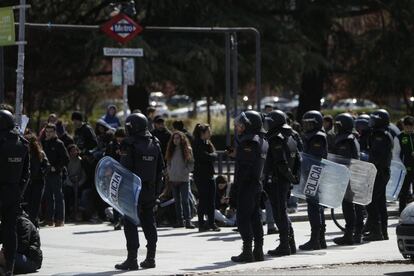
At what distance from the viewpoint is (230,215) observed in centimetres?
2084

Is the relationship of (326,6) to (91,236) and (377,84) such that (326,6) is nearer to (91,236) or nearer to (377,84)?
(377,84)

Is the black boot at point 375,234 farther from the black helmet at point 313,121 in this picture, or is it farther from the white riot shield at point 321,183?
the black helmet at point 313,121

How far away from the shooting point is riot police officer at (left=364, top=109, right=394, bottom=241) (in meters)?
17.7

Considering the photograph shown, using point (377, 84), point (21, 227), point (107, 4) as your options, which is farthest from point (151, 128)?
point (377, 84)

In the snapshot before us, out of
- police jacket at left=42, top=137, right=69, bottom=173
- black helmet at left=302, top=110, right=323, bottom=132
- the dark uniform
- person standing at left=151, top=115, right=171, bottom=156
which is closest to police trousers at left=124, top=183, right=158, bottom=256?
black helmet at left=302, top=110, right=323, bottom=132

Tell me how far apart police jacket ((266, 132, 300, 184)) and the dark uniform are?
5553mm

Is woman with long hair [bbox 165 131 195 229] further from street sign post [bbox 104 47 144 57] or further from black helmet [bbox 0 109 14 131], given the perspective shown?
black helmet [bbox 0 109 14 131]

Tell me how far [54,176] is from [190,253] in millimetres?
4918

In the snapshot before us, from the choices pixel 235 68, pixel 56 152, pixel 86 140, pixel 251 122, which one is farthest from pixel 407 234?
pixel 235 68

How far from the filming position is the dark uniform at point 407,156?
68.1ft

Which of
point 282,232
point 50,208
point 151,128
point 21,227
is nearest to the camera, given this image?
point 21,227

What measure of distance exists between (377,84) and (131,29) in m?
18.0

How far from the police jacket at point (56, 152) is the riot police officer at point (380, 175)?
17.9ft

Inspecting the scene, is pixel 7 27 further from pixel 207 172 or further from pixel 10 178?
pixel 10 178
